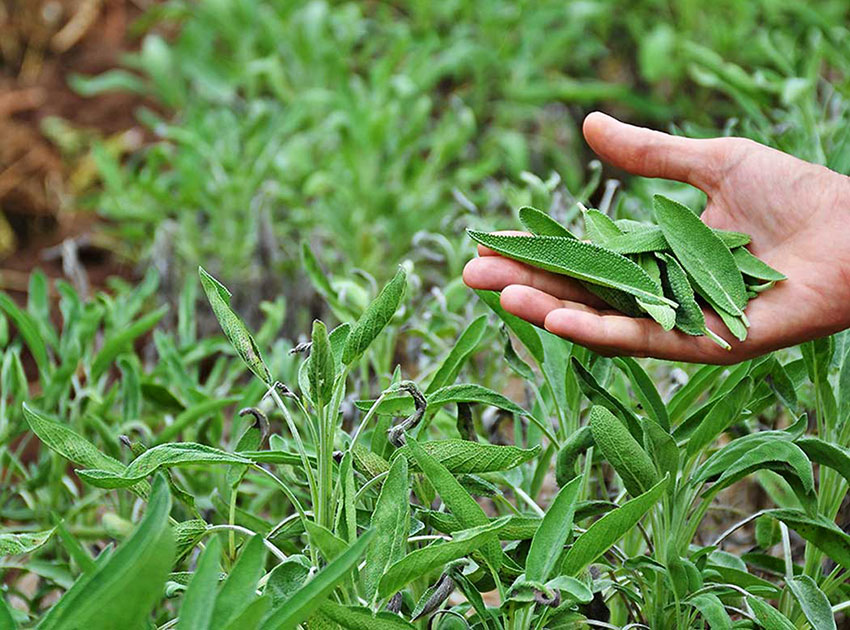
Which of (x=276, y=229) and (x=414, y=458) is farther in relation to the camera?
(x=276, y=229)

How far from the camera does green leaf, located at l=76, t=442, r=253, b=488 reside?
98 cm

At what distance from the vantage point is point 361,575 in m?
1.04

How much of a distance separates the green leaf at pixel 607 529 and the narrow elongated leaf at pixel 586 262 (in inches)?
8.8

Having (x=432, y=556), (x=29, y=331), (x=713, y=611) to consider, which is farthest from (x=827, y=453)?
(x=29, y=331)

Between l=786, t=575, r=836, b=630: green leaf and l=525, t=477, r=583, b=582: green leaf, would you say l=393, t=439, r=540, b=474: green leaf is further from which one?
l=786, t=575, r=836, b=630: green leaf

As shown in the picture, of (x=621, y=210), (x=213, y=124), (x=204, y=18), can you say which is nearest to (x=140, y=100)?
(x=204, y=18)

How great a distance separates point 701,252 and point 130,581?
0.71m

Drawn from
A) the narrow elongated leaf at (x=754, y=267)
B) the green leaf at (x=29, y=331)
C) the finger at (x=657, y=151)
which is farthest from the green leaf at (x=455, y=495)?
the green leaf at (x=29, y=331)

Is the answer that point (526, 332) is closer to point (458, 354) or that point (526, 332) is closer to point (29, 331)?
point (458, 354)

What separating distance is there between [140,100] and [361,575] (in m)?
2.79

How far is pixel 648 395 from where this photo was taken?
117 cm

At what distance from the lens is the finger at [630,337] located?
42.3 inches

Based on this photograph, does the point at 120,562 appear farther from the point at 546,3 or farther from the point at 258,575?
the point at 546,3

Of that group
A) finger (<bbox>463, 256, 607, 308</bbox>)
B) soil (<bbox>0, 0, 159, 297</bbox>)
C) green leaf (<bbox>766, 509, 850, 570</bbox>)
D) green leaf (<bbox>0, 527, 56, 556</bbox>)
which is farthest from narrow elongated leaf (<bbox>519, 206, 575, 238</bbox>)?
soil (<bbox>0, 0, 159, 297</bbox>)
